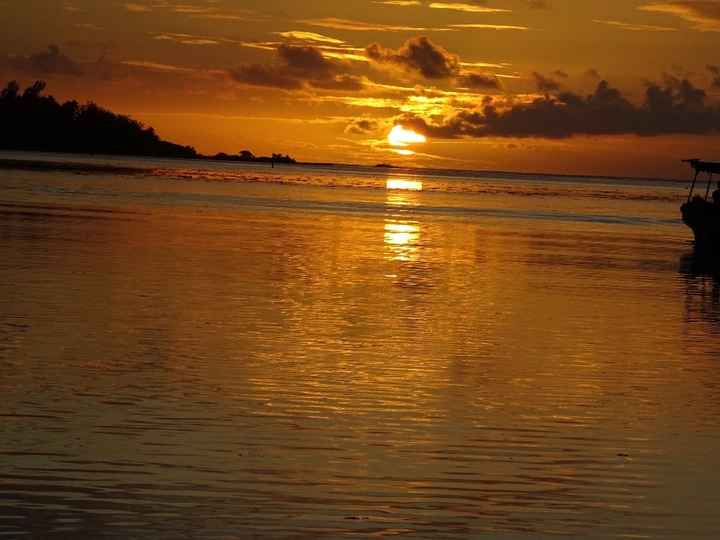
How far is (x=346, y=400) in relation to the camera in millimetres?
14516

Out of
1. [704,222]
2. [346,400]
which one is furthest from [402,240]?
[346,400]

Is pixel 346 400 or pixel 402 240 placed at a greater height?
pixel 346 400

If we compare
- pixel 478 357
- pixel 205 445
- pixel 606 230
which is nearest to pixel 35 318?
pixel 478 357

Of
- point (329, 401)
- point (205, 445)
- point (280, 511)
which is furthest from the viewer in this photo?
point (329, 401)

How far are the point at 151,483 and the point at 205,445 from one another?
1.45m

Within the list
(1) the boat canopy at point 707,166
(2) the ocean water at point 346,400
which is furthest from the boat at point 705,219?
(2) the ocean water at point 346,400

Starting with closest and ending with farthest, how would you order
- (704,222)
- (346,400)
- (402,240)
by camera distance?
(346,400), (402,240), (704,222)

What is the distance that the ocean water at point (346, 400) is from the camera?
1030 cm

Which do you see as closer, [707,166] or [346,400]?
[346,400]

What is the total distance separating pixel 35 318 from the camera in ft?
64.0

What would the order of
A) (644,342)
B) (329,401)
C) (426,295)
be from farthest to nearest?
(426,295) < (644,342) < (329,401)

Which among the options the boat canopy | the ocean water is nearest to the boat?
the boat canopy

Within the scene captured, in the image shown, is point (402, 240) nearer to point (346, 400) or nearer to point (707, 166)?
point (707, 166)

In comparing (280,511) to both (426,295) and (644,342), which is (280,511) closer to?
→ (644,342)
